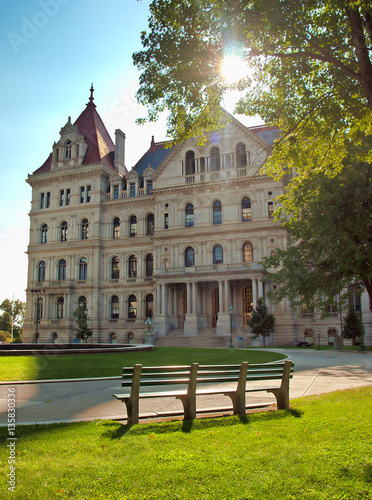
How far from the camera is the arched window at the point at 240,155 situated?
48.9 meters

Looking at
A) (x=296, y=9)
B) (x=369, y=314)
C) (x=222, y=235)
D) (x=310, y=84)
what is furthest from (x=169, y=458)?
(x=222, y=235)

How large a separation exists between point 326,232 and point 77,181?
40.9m

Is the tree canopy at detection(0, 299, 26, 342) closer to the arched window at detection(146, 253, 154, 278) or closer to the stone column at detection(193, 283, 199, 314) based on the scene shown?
the arched window at detection(146, 253, 154, 278)

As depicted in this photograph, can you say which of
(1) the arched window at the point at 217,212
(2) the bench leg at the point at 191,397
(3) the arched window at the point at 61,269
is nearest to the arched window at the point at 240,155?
(1) the arched window at the point at 217,212

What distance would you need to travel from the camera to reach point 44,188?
58.8 meters

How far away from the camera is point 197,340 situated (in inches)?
1689

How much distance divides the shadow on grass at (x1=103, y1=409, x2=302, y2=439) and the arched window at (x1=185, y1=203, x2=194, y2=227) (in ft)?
139

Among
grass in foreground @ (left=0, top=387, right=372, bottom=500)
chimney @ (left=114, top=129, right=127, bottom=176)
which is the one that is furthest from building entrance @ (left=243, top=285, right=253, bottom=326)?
grass in foreground @ (left=0, top=387, right=372, bottom=500)

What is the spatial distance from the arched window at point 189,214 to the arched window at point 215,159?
16.0 feet

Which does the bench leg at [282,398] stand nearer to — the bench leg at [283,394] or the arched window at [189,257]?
the bench leg at [283,394]

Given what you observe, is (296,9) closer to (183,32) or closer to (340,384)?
(183,32)

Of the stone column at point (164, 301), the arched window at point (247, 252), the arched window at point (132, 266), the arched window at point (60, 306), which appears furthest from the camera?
the arched window at point (60, 306)

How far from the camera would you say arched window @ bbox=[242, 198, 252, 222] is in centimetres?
4782

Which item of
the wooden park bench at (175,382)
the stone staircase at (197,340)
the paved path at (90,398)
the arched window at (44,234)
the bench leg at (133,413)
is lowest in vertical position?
the stone staircase at (197,340)
